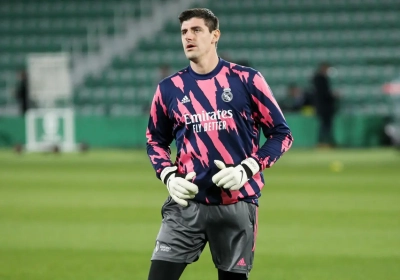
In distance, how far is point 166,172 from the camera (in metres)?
4.96

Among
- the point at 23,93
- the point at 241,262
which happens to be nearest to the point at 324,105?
the point at 23,93

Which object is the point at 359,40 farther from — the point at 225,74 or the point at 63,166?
the point at 225,74

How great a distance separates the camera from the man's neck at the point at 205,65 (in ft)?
16.3

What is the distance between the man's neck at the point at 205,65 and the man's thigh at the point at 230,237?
2.55 feet

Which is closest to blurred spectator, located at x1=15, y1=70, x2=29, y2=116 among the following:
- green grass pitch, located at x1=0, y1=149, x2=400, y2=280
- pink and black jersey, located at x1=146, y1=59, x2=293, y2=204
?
green grass pitch, located at x1=0, y1=149, x2=400, y2=280

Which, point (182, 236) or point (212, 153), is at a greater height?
point (212, 153)

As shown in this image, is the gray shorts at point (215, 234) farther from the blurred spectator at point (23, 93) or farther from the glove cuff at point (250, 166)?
the blurred spectator at point (23, 93)

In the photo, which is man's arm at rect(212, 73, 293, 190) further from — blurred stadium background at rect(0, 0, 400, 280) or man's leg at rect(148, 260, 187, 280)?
blurred stadium background at rect(0, 0, 400, 280)

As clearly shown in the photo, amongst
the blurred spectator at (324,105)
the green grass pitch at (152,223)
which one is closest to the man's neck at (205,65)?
the green grass pitch at (152,223)

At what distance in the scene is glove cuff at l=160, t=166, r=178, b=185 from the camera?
4.94m

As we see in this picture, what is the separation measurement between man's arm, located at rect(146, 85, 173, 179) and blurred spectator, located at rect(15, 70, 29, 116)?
2153 cm

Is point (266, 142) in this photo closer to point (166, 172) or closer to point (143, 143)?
point (166, 172)

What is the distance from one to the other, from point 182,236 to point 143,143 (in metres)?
19.9

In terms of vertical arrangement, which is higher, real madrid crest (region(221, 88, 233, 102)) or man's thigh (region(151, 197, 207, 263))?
real madrid crest (region(221, 88, 233, 102))
